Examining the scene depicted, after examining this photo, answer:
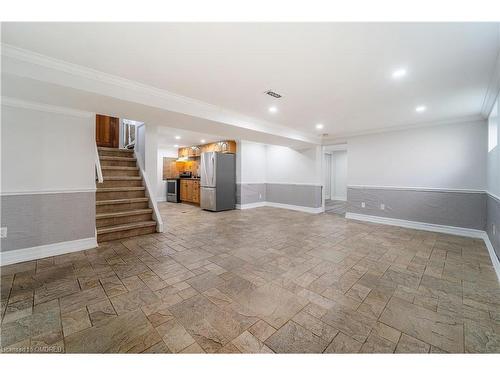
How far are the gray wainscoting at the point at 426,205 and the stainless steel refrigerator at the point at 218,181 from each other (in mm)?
3785

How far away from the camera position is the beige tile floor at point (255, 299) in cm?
135

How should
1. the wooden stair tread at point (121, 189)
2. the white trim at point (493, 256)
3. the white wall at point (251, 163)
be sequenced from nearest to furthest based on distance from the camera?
the white trim at point (493, 256)
the wooden stair tread at point (121, 189)
the white wall at point (251, 163)

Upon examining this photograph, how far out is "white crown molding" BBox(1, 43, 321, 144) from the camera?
76.4 inches

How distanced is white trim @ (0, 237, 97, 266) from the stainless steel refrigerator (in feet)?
11.8

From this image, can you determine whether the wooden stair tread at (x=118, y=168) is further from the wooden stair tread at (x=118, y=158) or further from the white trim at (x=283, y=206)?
the white trim at (x=283, y=206)

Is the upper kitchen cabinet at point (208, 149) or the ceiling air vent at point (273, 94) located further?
the upper kitchen cabinet at point (208, 149)

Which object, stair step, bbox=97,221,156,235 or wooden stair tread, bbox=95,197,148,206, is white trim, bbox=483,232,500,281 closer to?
Result: stair step, bbox=97,221,156,235

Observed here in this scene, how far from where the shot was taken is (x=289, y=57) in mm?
1991

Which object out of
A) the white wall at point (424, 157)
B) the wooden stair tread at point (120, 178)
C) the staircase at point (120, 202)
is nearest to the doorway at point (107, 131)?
the staircase at point (120, 202)

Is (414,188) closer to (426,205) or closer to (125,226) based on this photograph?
(426,205)

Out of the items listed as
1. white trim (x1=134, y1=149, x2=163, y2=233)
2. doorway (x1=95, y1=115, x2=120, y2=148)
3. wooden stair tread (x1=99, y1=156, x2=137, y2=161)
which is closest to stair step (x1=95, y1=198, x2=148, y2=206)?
white trim (x1=134, y1=149, x2=163, y2=233)

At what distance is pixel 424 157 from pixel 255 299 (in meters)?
4.82

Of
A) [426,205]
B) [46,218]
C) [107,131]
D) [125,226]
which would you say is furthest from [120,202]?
[426,205]
